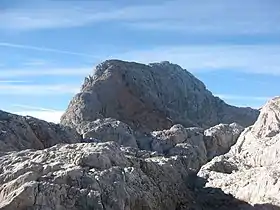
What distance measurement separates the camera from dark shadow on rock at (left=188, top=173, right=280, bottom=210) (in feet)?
96.9

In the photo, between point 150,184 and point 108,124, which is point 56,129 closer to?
point 108,124

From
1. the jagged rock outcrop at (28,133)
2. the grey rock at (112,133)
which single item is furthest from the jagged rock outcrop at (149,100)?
the jagged rock outcrop at (28,133)

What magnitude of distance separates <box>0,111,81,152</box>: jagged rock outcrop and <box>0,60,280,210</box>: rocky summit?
0.09 metres

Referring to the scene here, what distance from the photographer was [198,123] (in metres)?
99.4

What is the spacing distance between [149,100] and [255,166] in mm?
58498

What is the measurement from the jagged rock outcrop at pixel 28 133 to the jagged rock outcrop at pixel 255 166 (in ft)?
38.7

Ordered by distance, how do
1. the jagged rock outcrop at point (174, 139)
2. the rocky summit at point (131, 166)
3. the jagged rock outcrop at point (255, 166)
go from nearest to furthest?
the rocky summit at point (131, 166) → the jagged rock outcrop at point (255, 166) → the jagged rock outcrop at point (174, 139)

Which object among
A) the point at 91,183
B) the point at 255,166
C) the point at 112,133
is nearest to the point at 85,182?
the point at 91,183

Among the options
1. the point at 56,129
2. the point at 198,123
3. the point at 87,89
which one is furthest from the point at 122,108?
the point at 56,129

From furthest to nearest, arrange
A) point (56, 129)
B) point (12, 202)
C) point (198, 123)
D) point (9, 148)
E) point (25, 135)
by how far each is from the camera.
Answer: point (198, 123), point (56, 129), point (25, 135), point (9, 148), point (12, 202)

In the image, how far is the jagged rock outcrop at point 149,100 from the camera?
87.6 m

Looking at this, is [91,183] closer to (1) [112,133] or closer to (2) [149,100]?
(1) [112,133]

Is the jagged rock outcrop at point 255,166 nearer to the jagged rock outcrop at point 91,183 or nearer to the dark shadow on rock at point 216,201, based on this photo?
the dark shadow on rock at point 216,201

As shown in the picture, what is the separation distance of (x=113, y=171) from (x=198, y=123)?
2990 inches
